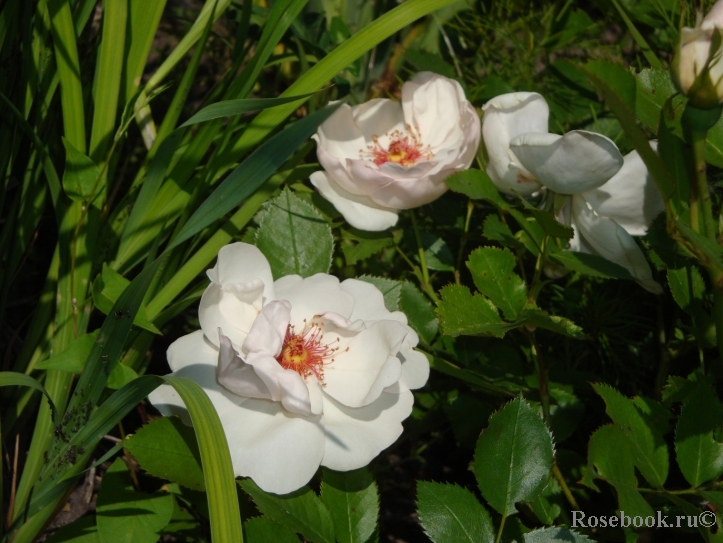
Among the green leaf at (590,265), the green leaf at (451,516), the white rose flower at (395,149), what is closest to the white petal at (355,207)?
the white rose flower at (395,149)

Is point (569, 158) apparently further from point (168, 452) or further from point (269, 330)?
point (168, 452)

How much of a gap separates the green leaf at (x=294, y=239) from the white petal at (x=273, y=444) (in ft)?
0.60

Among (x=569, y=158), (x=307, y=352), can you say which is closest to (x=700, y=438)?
(x=569, y=158)

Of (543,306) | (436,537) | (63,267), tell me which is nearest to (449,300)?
(436,537)

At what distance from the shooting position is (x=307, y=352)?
29.5 inches

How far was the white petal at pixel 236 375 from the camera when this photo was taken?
2.07 feet

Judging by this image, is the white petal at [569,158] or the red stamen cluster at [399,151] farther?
the red stamen cluster at [399,151]

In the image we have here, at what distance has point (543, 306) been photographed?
1.03 m

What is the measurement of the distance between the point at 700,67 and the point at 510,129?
28cm

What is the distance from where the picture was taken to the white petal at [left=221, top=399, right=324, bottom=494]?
2.10 feet

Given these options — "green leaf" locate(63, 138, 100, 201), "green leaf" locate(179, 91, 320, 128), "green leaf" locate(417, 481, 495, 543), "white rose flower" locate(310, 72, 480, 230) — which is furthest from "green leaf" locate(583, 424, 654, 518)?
"green leaf" locate(63, 138, 100, 201)

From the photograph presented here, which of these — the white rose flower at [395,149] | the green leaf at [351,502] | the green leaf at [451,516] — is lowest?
the green leaf at [351,502]

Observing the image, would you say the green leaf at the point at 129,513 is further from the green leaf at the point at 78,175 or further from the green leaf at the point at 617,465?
the green leaf at the point at 617,465

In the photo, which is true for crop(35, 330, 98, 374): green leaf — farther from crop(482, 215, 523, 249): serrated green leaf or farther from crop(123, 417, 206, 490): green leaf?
crop(482, 215, 523, 249): serrated green leaf
